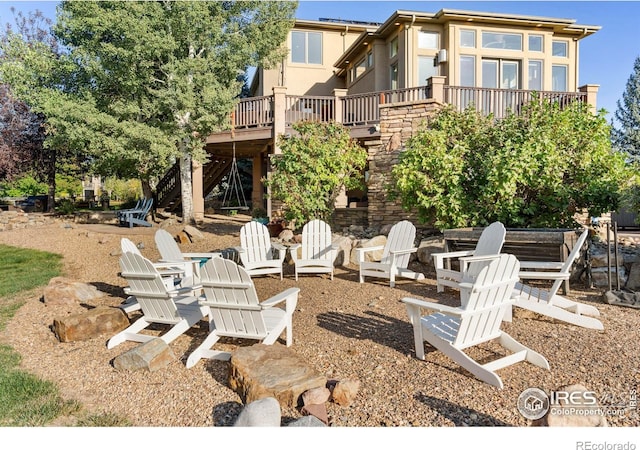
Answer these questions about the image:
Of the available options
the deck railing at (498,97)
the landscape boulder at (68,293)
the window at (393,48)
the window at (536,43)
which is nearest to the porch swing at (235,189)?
the window at (393,48)

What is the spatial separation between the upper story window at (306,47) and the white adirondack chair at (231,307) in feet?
51.7

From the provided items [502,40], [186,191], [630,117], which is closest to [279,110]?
[186,191]

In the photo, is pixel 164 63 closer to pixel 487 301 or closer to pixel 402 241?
pixel 402 241

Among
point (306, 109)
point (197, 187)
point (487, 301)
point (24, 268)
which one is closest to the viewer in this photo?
point (487, 301)

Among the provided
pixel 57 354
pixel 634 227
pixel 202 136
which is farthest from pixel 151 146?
pixel 634 227

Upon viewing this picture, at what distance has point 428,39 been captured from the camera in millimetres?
14680

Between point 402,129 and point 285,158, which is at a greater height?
point 402,129

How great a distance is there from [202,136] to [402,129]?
655 cm

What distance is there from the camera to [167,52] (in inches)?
490

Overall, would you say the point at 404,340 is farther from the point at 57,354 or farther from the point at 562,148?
the point at 562,148

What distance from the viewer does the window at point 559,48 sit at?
50.7 feet

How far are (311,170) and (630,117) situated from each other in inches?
1104

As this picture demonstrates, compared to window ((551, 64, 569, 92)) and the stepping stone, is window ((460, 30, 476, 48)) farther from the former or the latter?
the stepping stone

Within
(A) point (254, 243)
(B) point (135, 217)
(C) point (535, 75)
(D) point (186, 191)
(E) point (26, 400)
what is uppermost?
(C) point (535, 75)
